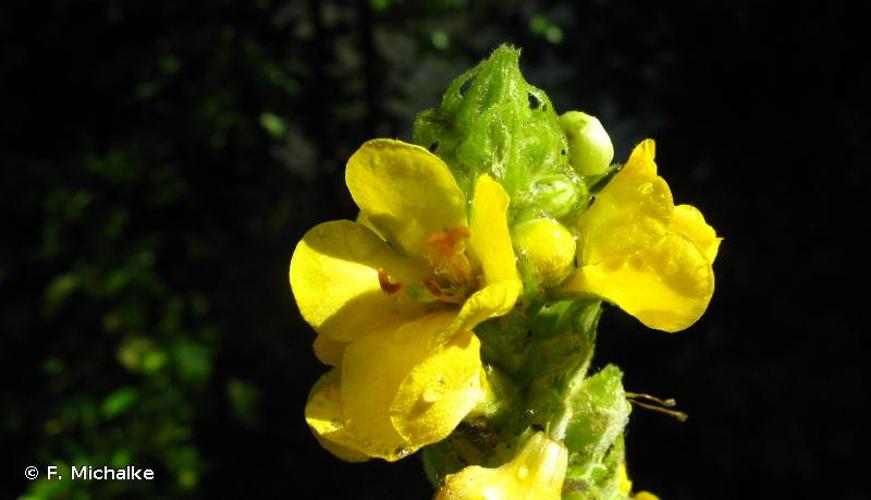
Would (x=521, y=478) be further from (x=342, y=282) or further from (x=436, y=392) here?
(x=342, y=282)

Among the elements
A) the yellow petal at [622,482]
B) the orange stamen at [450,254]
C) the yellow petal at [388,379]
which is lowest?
the yellow petal at [622,482]

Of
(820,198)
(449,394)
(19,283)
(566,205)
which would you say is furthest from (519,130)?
(19,283)

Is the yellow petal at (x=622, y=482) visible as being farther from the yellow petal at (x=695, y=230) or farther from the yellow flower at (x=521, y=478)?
the yellow petal at (x=695, y=230)

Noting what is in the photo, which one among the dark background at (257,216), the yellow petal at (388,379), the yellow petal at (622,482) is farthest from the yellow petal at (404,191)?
the dark background at (257,216)

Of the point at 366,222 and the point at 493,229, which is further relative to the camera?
the point at 366,222

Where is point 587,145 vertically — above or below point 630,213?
above

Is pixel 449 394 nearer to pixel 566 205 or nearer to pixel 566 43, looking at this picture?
pixel 566 205

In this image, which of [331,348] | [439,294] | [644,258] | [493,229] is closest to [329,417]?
[331,348]
